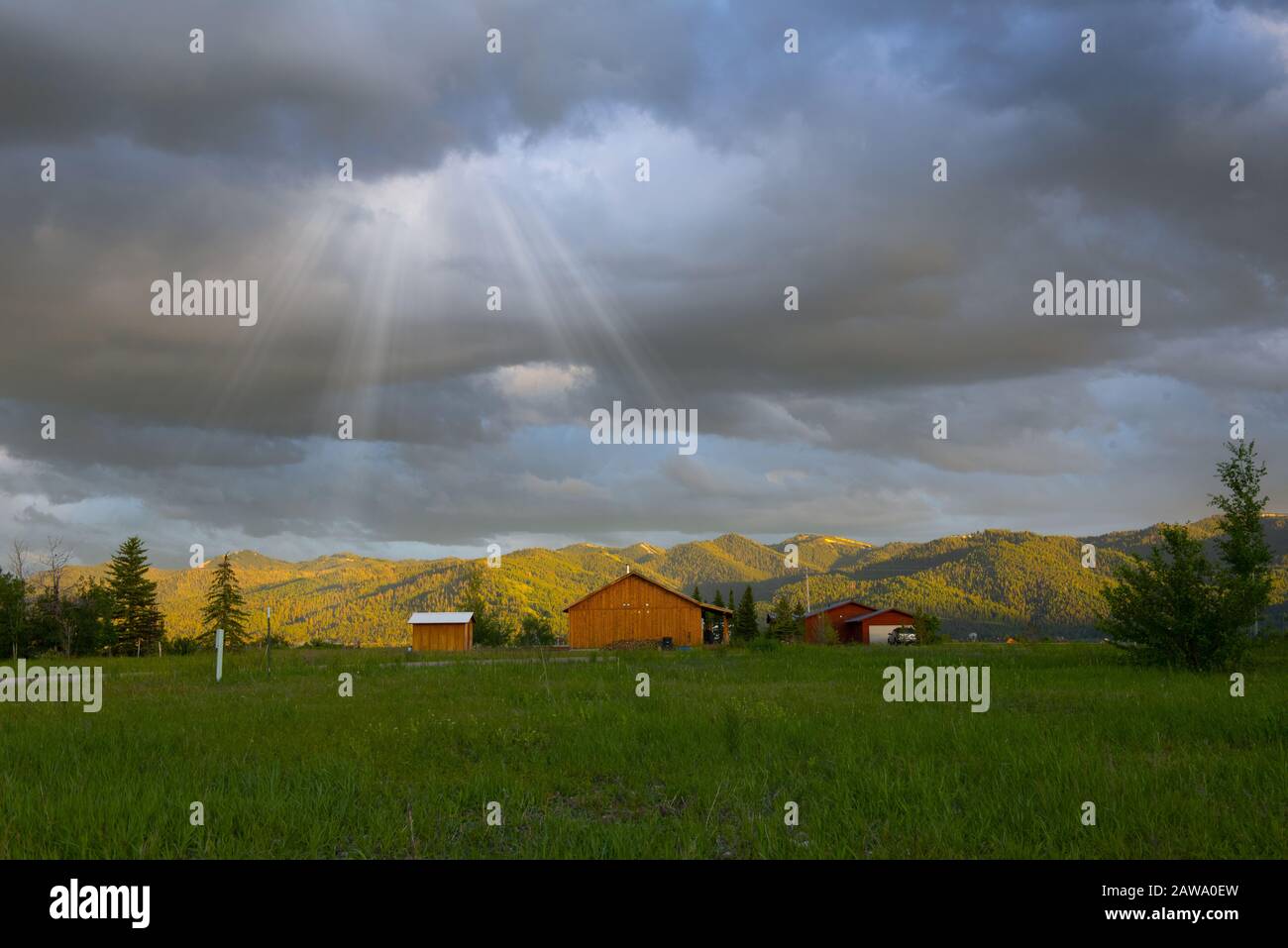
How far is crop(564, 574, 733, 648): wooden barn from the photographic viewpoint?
2830 inches

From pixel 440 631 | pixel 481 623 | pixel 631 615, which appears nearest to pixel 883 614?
pixel 631 615

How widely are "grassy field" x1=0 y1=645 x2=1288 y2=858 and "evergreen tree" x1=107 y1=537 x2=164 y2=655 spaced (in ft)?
235

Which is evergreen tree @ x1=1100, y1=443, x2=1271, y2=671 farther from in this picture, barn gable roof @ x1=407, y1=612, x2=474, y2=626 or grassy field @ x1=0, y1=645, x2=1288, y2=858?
barn gable roof @ x1=407, y1=612, x2=474, y2=626

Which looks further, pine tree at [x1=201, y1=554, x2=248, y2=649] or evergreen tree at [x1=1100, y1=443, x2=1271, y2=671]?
pine tree at [x1=201, y1=554, x2=248, y2=649]

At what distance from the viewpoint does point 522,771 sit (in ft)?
35.5

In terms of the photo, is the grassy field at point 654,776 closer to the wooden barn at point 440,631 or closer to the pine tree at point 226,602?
the wooden barn at point 440,631

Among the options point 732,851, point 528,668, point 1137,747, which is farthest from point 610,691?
point 732,851

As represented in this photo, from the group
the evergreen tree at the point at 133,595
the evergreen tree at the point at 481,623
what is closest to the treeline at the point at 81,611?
the evergreen tree at the point at 133,595

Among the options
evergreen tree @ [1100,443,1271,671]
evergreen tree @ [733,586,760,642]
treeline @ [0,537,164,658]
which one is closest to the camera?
evergreen tree @ [1100,443,1271,671]

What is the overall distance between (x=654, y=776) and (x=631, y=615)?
62529 mm

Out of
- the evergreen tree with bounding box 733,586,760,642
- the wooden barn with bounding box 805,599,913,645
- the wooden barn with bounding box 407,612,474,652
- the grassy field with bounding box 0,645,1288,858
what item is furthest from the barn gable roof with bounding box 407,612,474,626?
the grassy field with bounding box 0,645,1288,858

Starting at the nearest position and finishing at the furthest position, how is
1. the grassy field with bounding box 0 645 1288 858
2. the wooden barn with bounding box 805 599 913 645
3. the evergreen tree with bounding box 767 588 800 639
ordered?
the grassy field with bounding box 0 645 1288 858, the evergreen tree with bounding box 767 588 800 639, the wooden barn with bounding box 805 599 913 645
